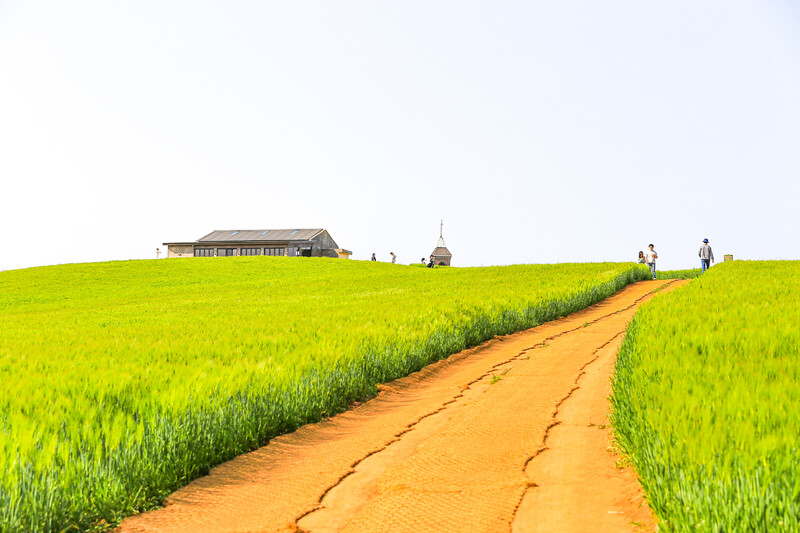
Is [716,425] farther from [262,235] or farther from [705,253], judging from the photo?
[262,235]

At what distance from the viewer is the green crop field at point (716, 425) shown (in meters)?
3.57

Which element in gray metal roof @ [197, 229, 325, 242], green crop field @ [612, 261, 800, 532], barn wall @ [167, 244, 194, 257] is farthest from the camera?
barn wall @ [167, 244, 194, 257]

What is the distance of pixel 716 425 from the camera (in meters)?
4.34

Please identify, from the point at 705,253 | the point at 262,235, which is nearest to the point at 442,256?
the point at 262,235

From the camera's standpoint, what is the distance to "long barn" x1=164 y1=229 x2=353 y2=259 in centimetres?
7650

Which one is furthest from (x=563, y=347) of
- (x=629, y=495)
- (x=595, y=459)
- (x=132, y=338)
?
(x=132, y=338)

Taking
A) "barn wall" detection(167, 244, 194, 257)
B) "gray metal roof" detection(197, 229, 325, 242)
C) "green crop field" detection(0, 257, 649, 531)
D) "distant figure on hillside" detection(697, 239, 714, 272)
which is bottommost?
"green crop field" detection(0, 257, 649, 531)

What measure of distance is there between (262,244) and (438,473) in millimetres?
74127

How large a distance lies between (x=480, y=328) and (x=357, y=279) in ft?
87.1

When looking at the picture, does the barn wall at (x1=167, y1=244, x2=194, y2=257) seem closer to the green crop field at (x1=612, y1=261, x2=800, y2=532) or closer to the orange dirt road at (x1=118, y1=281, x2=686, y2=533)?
the orange dirt road at (x1=118, y1=281, x2=686, y2=533)

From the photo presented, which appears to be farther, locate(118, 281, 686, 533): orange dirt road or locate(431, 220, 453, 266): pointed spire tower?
locate(431, 220, 453, 266): pointed spire tower

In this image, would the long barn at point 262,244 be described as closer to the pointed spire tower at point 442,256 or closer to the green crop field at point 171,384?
the pointed spire tower at point 442,256

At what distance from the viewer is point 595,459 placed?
20.1 feet

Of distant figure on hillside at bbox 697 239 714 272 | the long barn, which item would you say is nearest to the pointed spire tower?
the long barn
